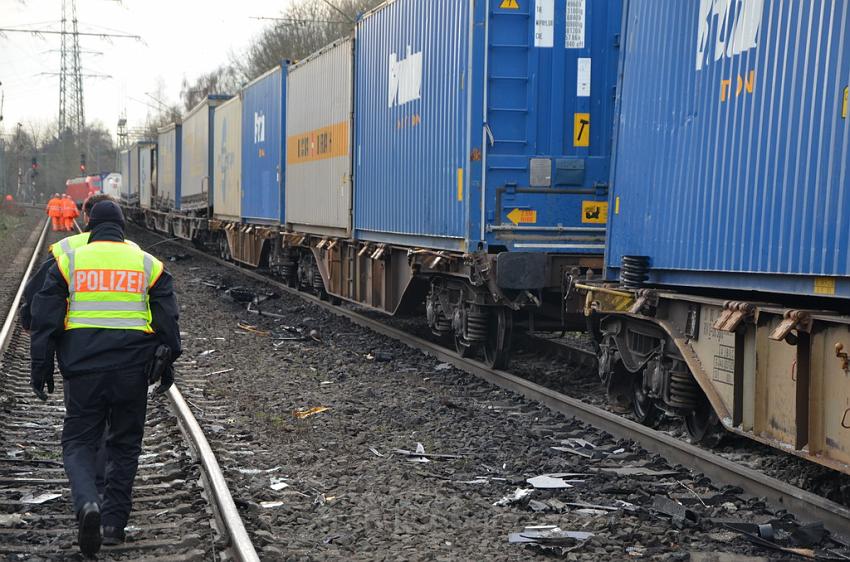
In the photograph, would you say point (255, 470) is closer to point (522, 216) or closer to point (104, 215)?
point (104, 215)

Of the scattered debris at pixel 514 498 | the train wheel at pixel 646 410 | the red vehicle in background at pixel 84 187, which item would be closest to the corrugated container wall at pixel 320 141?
the train wheel at pixel 646 410

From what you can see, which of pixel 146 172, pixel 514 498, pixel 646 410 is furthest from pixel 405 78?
pixel 146 172

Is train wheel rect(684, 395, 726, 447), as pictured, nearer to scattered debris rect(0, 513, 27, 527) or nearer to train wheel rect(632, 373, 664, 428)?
train wheel rect(632, 373, 664, 428)

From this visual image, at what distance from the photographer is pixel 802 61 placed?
566 centimetres

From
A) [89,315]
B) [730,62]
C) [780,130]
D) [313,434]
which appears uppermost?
[730,62]

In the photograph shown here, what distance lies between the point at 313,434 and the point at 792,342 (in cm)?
375

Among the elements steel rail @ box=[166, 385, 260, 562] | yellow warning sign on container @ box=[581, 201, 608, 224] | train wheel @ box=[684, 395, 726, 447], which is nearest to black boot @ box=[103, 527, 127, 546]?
steel rail @ box=[166, 385, 260, 562]

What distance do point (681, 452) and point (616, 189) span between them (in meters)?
2.27

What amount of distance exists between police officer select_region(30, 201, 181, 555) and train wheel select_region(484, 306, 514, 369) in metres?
5.77

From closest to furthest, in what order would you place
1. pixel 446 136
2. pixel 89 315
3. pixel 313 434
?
pixel 89 315 < pixel 313 434 < pixel 446 136

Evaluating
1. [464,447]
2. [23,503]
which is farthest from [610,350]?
[23,503]

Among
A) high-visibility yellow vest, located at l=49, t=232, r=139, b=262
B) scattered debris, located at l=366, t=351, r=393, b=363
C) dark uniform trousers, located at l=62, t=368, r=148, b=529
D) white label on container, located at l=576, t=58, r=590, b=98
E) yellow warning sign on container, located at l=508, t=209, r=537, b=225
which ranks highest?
white label on container, located at l=576, t=58, r=590, b=98

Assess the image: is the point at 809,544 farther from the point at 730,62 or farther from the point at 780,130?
the point at 730,62

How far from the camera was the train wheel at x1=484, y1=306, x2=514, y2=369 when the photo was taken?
10.8 metres
